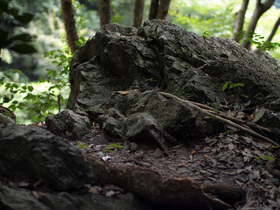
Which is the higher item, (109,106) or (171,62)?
(171,62)

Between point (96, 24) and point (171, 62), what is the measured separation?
1312 cm

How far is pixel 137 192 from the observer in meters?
1.71

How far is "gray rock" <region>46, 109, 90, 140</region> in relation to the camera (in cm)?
295

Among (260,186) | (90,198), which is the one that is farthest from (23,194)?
(260,186)

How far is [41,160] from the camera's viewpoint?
1525 mm

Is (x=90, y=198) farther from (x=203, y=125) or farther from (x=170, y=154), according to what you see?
(x=203, y=125)

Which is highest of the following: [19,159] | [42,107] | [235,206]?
[19,159]

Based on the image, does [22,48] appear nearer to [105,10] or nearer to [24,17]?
[24,17]

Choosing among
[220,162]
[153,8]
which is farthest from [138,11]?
[220,162]

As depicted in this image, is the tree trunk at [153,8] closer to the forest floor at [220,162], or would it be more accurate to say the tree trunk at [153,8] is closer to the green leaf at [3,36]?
the forest floor at [220,162]

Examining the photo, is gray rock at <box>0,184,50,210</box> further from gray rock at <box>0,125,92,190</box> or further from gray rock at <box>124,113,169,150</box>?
gray rock at <box>124,113,169,150</box>

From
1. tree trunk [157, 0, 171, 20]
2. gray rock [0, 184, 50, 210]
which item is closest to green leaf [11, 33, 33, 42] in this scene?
gray rock [0, 184, 50, 210]

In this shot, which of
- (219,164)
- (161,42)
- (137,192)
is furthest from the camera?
(161,42)

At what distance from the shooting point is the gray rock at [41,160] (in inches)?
60.1
